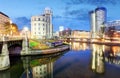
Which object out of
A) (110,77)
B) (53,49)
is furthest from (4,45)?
(53,49)

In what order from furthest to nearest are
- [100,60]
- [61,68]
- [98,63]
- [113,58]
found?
1. [113,58]
2. [100,60]
3. [98,63]
4. [61,68]

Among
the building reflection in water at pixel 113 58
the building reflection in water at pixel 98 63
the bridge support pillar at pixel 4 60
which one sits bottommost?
the building reflection in water at pixel 113 58

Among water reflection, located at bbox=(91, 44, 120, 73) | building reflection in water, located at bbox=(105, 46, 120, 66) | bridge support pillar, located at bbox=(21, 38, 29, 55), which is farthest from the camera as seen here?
bridge support pillar, located at bbox=(21, 38, 29, 55)

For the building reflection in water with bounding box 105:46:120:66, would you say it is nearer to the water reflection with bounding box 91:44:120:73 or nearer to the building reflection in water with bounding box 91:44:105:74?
the water reflection with bounding box 91:44:120:73

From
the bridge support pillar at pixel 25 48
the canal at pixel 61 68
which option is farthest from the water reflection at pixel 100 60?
the bridge support pillar at pixel 25 48

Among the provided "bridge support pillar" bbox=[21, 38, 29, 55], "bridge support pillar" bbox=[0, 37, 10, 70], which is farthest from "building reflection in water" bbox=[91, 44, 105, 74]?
"bridge support pillar" bbox=[21, 38, 29, 55]

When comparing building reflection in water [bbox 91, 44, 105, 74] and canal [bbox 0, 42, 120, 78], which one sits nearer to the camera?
canal [bbox 0, 42, 120, 78]

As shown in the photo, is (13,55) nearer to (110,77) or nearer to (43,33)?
(110,77)

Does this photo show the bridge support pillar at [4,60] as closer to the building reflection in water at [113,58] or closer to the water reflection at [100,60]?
the water reflection at [100,60]

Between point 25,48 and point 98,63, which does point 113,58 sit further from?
point 25,48

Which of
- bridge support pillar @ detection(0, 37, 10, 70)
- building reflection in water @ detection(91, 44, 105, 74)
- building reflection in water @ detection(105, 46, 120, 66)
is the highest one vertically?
bridge support pillar @ detection(0, 37, 10, 70)

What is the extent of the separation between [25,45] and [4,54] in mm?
28104

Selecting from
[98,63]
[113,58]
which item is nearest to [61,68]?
[98,63]

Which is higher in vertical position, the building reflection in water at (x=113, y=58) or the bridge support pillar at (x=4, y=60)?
the bridge support pillar at (x=4, y=60)
